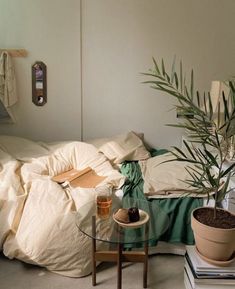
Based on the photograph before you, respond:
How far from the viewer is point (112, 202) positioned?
195 cm

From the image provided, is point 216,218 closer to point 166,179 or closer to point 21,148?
point 166,179

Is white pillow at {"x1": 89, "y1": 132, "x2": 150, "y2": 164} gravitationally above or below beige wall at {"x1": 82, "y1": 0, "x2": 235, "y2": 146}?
below

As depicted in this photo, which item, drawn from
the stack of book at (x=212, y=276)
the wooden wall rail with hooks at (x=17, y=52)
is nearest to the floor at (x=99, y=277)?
the stack of book at (x=212, y=276)

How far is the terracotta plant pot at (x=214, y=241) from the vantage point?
1.40 metres

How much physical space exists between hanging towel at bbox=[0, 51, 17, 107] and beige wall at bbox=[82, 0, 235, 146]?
0.74 m

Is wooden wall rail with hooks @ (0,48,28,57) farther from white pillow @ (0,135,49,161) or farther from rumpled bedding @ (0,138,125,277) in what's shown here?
rumpled bedding @ (0,138,125,277)

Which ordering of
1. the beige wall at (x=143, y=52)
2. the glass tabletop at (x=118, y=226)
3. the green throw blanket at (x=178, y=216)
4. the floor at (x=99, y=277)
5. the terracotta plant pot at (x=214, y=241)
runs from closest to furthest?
the terracotta plant pot at (x=214, y=241)
the glass tabletop at (x=118, y=226)
the floor at (x=99, y=277)
the green throw blanket at (x=178, y=216)
the beige wall at (x=143, y=52)

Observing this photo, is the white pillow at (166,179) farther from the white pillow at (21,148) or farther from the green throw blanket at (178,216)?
the white pillow at (21,148)

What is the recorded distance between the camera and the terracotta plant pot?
1.40m

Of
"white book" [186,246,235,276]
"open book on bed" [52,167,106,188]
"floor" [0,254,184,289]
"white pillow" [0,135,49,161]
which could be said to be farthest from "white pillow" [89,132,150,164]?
"white book" [186,246,235,276]

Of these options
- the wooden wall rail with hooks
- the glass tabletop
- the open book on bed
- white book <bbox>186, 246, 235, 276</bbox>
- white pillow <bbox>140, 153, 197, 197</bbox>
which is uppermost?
the wooden wall rail with hooks

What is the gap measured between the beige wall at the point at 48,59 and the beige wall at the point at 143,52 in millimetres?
125

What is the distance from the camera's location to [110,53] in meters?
3.08

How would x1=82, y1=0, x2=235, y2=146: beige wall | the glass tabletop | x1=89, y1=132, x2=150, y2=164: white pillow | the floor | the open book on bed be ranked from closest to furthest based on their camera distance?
the glass tabletop, the floor, the open book on bed, x1=89, y1=132, x2=150, y2=164: white pillow, x1=82, y1=0, x2=235, y2=146: beige wall
